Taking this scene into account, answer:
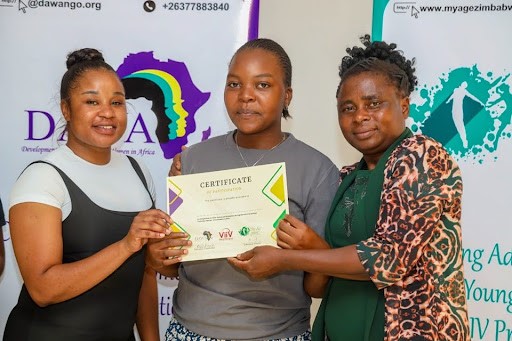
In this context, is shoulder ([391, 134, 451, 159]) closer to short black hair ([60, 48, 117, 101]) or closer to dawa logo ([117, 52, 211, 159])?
short black hair ([60, 48, 117, 101])

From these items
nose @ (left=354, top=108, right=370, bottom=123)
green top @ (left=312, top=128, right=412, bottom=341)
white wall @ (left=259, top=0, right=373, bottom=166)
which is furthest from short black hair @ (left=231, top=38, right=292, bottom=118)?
white wall @ (left=259, top=0, right=373, bottom=166)

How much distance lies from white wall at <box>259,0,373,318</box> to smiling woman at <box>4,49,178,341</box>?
159 centimetres

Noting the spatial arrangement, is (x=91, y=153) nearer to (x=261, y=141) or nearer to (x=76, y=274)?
(x=76, y=274)

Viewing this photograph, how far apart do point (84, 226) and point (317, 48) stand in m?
2.12

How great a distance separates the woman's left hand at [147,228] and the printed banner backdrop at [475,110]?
5.94 ft

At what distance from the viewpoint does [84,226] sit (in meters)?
2.09

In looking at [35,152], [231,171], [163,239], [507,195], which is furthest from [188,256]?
[507,195]

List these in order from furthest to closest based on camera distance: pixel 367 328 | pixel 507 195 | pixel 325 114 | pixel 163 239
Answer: pixel 325 114
pixel 507 195
pixel 163 239
pixel 367 328

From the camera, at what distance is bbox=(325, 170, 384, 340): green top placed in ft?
6.19

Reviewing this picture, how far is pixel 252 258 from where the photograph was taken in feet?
6.30

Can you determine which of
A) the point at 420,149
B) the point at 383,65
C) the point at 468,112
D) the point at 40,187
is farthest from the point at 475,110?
the point at 40,187

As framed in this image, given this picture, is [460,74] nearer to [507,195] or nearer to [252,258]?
[507,195]

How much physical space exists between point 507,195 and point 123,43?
229 centimetres

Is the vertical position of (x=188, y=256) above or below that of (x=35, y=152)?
below
